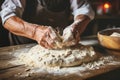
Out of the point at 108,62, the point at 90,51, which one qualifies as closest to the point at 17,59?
the point at 90,51

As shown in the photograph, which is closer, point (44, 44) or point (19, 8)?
point (44, 44)

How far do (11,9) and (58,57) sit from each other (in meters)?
0.63

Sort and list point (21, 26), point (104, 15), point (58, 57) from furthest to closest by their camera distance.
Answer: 1. point (104, 15)
2. point (21, 26)
3. point (58, 57)

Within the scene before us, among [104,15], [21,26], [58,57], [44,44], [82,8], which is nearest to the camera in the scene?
[58,57]

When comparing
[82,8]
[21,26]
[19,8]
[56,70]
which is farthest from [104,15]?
[56,70]

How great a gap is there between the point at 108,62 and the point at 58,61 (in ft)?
1.08

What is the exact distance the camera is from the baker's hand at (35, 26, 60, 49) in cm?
154

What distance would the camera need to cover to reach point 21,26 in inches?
→ 69.5

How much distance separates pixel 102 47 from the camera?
6.07 feet

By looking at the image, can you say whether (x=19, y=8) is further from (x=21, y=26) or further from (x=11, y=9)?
(x=21, y=26)

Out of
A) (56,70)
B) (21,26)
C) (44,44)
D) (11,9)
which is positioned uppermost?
(11,9)

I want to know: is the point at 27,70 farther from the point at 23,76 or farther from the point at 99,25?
the point at 99,25

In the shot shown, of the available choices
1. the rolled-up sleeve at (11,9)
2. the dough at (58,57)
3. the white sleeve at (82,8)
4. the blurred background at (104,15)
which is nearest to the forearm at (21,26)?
the rolled-up sleeve at (11,9)

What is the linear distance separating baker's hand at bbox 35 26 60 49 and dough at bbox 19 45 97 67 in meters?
0.04
